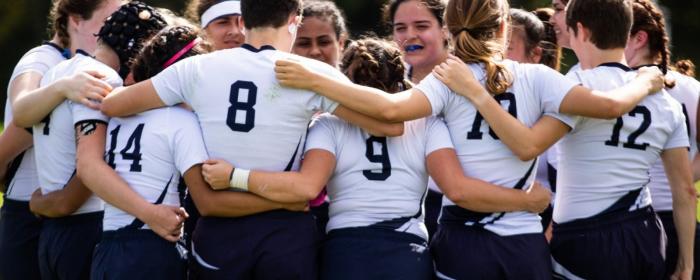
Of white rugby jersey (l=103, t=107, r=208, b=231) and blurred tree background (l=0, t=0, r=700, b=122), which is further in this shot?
blurred tree background (l=0, t=0, r=700, b=122)

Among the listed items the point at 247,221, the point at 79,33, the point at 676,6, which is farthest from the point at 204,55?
the point at 676,6

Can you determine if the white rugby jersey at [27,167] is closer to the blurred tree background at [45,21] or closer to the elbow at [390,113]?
the elbow at [390,113]

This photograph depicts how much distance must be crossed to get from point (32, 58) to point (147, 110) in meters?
1.04

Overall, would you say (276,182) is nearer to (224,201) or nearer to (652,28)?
(224,201)

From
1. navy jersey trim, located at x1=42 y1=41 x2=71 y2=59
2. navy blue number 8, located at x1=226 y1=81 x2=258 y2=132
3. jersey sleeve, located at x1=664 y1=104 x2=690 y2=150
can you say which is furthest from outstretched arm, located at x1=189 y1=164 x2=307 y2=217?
jersey sleeve, located at x1=664 y1=104 x2=690 y2=150

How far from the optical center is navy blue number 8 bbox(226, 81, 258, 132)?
4309 millimetres

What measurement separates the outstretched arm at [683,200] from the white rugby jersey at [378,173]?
3.41ft

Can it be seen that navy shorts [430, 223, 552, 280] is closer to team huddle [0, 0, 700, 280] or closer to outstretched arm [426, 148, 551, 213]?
team huddle [0, 0, 700, 280]

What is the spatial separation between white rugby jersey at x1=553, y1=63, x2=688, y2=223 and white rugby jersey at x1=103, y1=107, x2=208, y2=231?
1.64 meters

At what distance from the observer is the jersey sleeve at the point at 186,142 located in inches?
171

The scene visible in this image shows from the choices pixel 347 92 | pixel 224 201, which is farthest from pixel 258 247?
pixel 347 92

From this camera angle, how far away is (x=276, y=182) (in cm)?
429

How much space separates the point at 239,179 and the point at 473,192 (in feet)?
3.15

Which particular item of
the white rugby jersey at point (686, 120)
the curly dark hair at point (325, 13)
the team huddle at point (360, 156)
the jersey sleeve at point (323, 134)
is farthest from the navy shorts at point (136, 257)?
the white rugby jersey at point (686, 120)
